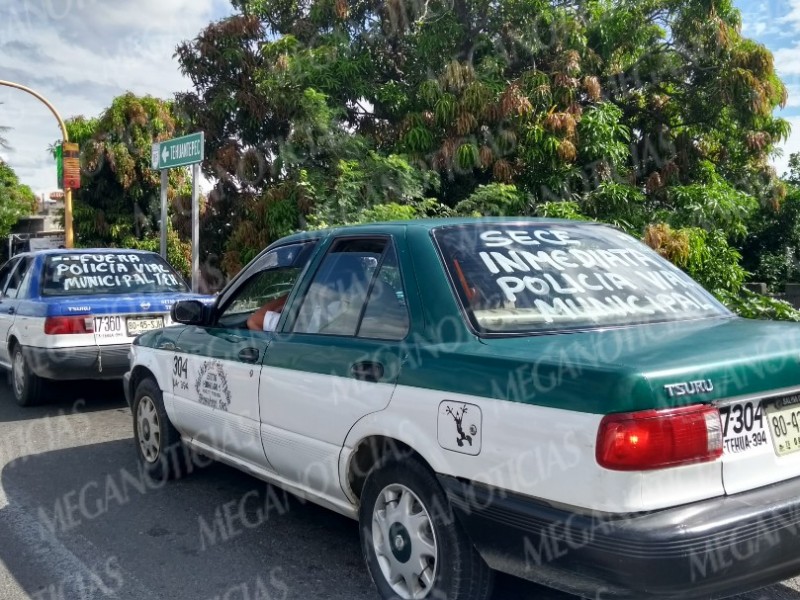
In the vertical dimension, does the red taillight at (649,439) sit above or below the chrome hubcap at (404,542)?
above

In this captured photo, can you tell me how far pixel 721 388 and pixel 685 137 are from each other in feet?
38.2

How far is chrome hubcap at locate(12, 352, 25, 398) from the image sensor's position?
26.9 ft

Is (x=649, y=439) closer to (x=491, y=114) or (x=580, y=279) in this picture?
(x=580, y=279)

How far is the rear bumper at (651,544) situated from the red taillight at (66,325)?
584cm

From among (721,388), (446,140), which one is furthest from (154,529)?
(446,140)

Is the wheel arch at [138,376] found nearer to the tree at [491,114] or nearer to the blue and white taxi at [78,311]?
the blue and white taxi at [78,311]

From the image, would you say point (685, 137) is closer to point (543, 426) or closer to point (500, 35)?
point (500, 35)

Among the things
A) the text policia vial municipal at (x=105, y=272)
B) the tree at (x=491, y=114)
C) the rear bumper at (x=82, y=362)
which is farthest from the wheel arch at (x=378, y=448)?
the tree at (x=491, y=114)

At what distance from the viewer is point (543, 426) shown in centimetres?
266

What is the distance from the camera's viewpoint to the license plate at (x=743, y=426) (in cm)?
267

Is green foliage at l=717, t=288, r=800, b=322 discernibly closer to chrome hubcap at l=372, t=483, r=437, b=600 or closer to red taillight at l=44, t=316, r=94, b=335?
chrome hubcap at l=372, t=483, r=437, b=600

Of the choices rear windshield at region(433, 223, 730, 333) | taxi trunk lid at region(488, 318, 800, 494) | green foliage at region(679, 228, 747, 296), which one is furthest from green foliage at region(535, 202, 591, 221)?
taxi trunk lid at region(488, 318, 800, 494)

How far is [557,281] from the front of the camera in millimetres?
3432

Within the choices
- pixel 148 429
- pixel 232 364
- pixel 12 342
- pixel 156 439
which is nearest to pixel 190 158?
pixel 12 342
